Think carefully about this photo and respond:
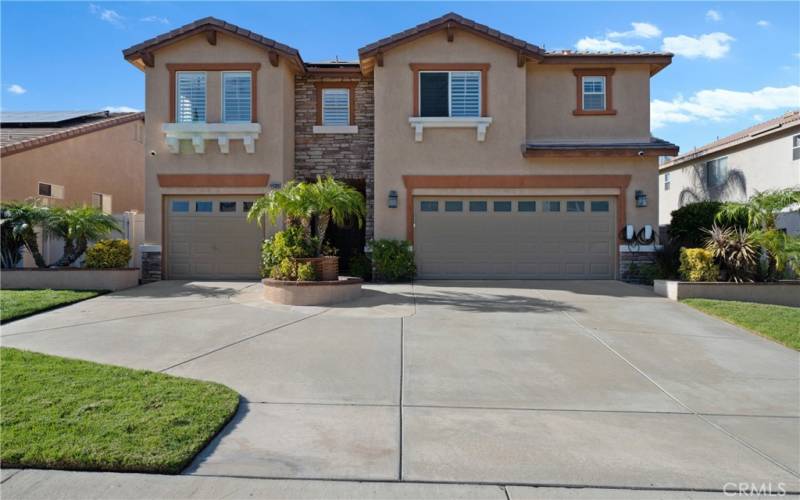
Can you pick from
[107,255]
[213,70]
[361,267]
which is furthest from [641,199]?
[107,255]

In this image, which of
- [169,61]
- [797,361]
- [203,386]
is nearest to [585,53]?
[797,361]

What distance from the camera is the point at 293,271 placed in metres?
11.1

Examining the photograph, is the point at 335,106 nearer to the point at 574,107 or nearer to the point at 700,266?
the point at 574,107

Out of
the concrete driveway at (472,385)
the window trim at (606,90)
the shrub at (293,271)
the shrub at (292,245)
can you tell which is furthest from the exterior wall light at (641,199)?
the shrub at (293,271)

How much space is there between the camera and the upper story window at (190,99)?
48.6 ft

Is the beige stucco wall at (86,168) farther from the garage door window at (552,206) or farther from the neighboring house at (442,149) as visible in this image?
the garage door window at (552,206)

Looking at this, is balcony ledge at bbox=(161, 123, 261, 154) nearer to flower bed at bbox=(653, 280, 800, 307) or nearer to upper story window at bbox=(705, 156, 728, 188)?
flower bed at bbox=(653, 280, 800, 307)

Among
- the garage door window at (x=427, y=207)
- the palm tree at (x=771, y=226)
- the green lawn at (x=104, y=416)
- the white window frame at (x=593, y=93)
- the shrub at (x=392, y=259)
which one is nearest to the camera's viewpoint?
the green lawn at (x=104, y=416)

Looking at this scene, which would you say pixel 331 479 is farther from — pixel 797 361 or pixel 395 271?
pixel 395 271

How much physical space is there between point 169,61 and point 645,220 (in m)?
13.8

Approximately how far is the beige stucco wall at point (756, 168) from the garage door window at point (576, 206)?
250 inches

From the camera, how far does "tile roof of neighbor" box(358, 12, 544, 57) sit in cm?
1423

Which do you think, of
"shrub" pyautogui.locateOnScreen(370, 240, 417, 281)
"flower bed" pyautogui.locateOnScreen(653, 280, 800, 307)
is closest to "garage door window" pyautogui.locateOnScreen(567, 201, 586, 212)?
"flower bed" pyautogui.locateOnScreen(653, 280, 800, 307)

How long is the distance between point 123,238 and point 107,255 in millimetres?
2657
